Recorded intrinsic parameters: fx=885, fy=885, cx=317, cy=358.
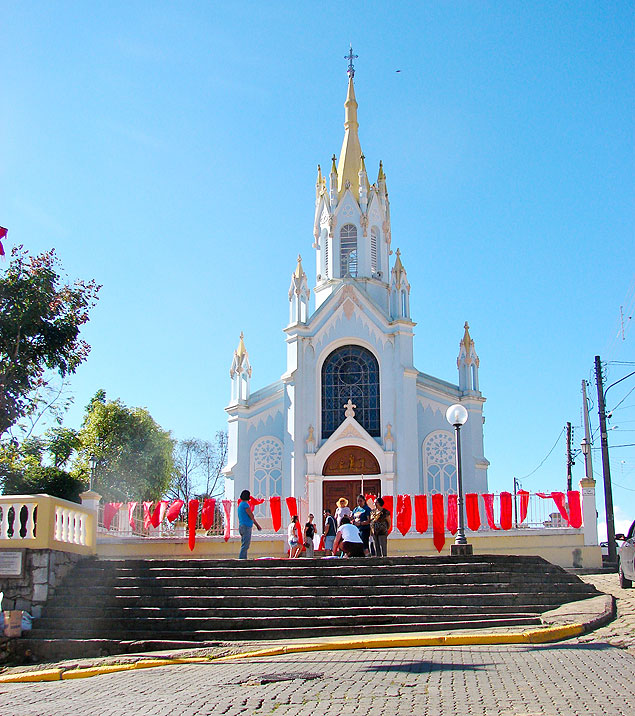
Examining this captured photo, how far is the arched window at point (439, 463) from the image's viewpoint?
3103 cm

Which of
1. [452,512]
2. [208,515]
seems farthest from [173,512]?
[452,512]

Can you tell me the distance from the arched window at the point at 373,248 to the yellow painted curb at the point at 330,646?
2467 cm

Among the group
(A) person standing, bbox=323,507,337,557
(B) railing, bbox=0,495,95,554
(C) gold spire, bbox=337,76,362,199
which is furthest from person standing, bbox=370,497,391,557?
(C) gold spire, bbox=337,76,362,199

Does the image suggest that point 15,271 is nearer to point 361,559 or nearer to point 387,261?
point 361,559

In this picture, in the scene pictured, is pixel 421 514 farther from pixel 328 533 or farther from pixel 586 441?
pixel 586 441

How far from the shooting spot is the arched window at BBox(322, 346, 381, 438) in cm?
3183

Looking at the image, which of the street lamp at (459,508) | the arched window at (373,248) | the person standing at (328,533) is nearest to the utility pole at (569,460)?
the arched window at (373,248)

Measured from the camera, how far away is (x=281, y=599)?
1409cm

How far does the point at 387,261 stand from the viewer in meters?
35.8

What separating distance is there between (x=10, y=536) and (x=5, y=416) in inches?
214

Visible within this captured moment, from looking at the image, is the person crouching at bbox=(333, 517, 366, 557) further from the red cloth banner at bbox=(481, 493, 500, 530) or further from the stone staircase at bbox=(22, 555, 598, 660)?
the red cloth banner at bbox=(481, 493, 500, 530)

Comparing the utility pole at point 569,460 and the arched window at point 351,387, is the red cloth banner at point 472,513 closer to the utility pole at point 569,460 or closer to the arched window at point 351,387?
the arched window at point 351,387

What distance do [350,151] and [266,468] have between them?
14.3m

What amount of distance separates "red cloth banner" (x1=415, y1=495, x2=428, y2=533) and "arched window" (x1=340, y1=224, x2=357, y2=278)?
41.5ft
